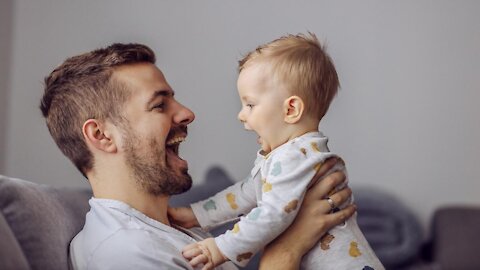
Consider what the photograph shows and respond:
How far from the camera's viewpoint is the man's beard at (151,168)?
134cm

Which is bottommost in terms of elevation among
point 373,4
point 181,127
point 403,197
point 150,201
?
point 403,197

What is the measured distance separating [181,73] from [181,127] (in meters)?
1.14

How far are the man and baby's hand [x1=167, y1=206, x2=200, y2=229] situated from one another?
3 centimetres

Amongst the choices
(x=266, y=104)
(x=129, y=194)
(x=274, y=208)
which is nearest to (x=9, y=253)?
(x=129, y=194)

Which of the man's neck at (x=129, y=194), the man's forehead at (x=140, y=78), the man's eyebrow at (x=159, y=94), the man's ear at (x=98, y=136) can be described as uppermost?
the man's forehead at (x=140, y=78)

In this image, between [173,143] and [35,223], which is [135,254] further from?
[173,143]

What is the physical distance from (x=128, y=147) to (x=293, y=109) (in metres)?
0.35

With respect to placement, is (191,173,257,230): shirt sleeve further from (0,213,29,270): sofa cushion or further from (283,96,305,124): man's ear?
(0,213,29,270): sofa cushion

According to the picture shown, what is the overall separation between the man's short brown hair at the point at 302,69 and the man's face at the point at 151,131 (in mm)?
197

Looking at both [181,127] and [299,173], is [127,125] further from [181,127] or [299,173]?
[299,173]

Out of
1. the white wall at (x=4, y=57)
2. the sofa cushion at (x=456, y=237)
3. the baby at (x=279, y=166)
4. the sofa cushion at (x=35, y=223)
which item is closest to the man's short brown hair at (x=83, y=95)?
the sofa cushion at (x=35, y=223)

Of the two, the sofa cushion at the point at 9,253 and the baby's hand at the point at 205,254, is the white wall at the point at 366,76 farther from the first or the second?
the sofa cushion at the point at 9,253

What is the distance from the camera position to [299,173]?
3.89ft

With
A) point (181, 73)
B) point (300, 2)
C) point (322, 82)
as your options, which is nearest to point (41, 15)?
point (181, 73)
